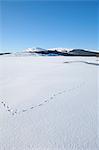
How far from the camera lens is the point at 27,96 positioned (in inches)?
116

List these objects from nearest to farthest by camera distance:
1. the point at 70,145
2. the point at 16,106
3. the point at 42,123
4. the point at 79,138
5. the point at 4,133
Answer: the point at 70,145, the point at 79,138, the point at 4,133, the point at 42,123, the point at 16,106

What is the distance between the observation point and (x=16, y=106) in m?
2.42

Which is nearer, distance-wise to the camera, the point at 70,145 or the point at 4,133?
the point at 70,145

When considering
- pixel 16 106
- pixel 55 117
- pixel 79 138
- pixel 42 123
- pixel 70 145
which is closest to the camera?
pixel 70 145

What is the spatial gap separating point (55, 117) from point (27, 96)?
0.99 meters

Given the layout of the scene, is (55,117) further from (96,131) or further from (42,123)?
(96,131)

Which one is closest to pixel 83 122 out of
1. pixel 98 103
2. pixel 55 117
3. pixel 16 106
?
pixel 55 117

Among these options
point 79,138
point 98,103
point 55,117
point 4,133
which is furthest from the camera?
point 98,103

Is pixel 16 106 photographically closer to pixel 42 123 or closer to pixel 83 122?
→ pixel 42 123

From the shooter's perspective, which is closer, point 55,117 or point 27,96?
point 55,117

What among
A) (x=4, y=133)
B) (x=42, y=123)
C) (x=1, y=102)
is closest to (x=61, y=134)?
(x=42, y=123)

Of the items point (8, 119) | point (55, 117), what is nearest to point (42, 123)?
point (55, 117)

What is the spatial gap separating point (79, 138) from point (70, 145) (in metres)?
0.15

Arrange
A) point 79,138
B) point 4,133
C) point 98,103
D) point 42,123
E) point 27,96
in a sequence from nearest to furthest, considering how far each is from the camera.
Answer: point 79,138
point 4,133
point 42,123
point 98,103
point 27,96
